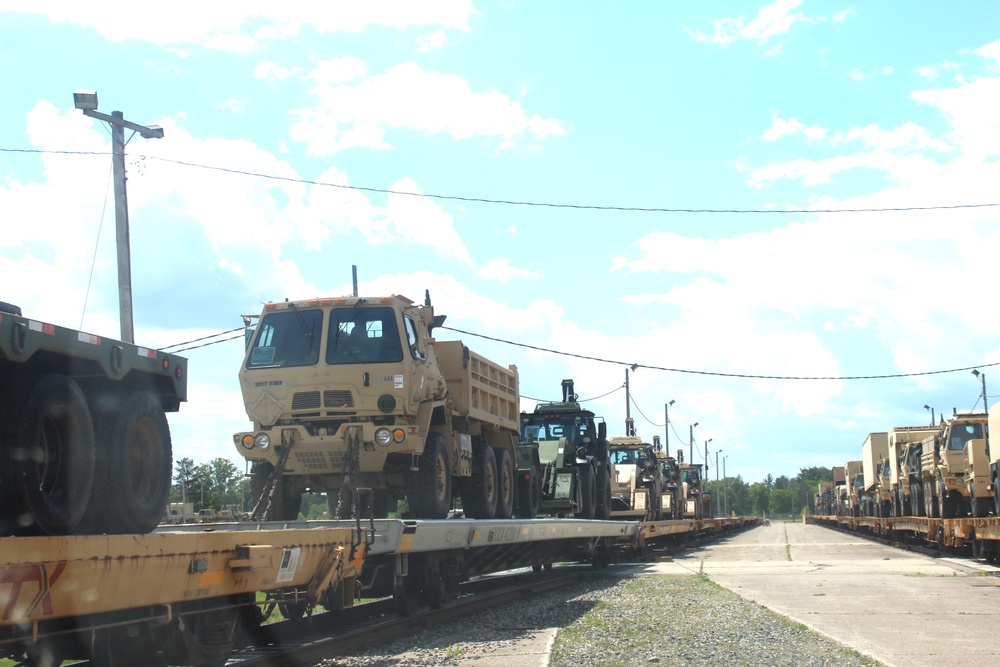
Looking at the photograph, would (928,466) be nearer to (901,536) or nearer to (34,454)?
(901,536)

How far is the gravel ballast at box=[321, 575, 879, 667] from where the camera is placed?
8664mm

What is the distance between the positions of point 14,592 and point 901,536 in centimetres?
3213

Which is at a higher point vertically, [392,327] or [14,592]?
[392,327]

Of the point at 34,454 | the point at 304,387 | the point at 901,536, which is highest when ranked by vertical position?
the point at 304,387

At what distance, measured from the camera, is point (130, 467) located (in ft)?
19.0

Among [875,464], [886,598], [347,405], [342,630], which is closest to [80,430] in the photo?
[342,630]

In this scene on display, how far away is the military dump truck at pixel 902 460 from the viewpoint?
105 feet

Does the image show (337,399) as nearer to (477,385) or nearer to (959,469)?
(477,385)

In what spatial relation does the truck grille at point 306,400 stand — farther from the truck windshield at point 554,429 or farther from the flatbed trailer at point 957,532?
the flatbed trailer at point 957,532

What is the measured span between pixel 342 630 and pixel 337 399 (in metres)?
2.39

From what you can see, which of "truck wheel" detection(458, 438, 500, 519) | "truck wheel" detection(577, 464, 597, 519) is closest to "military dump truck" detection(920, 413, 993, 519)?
"truck wheel" detection(577, 464, 597, 519)

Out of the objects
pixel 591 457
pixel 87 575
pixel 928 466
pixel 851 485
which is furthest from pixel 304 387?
pixel 851 485

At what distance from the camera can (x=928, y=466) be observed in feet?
89.2

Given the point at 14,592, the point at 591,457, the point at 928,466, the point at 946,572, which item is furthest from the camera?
the point at 928,466
